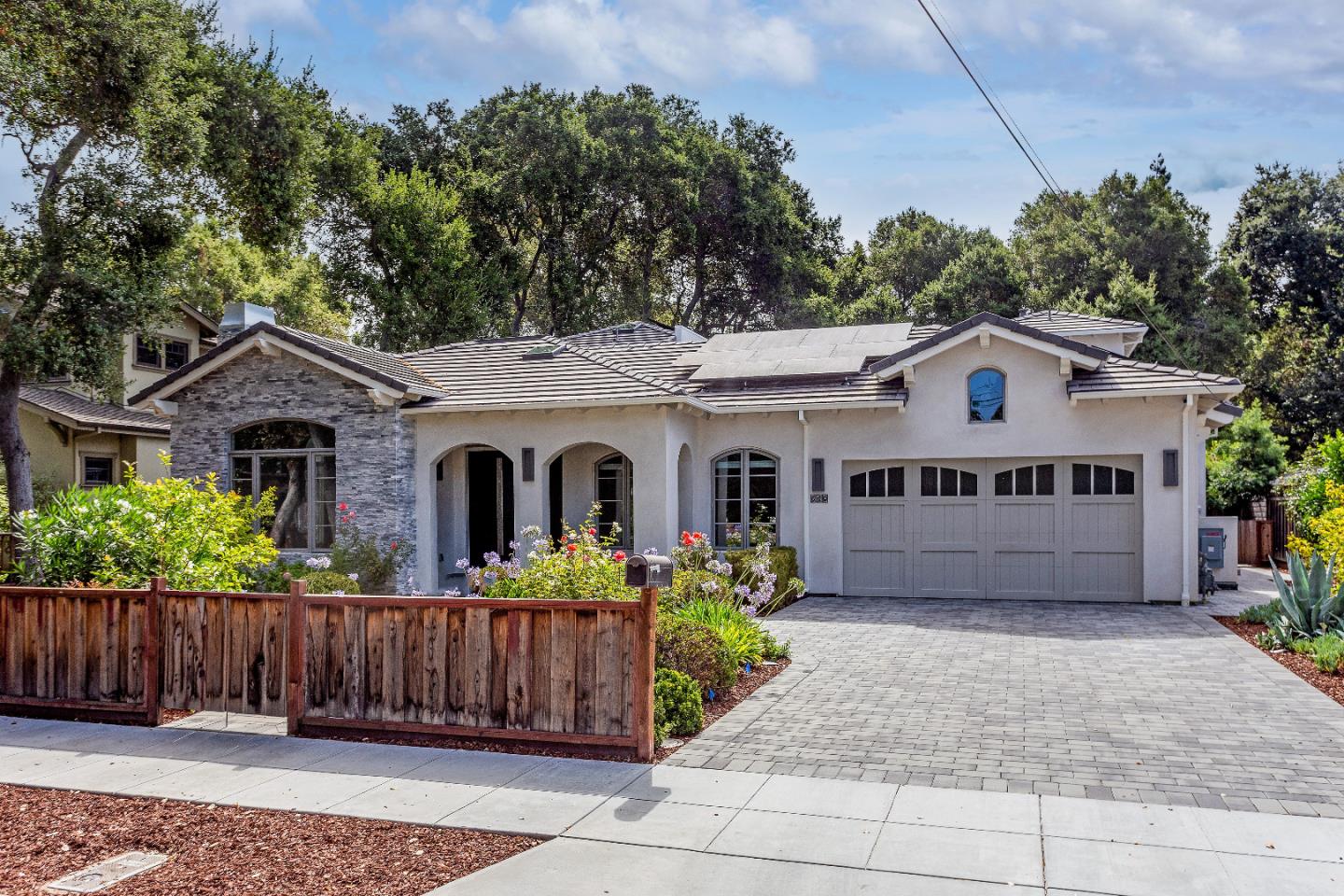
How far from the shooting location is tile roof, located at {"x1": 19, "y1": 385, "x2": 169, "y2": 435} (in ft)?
73.8

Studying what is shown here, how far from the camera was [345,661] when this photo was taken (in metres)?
7.70

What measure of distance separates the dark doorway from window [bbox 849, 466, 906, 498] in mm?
6052

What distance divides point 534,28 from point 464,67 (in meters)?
10.3

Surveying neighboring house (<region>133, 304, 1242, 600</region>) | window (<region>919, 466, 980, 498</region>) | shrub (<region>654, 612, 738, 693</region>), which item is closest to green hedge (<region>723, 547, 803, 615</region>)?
neighboring house (<region>133, 304, 1242, 600</region>)

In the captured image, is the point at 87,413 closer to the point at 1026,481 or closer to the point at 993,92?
the point at 1026,481

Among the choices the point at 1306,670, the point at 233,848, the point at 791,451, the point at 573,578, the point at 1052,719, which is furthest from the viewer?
the point at 791,451

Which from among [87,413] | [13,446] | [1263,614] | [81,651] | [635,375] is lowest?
[1263,614]

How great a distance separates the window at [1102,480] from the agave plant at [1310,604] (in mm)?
3995

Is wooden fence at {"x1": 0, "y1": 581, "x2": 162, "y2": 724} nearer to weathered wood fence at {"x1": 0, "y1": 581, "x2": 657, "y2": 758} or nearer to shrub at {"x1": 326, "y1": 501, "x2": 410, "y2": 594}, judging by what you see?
weathered wood fence at {"x1": 0, "y1": 581, "x2": 657, "y2": 758}

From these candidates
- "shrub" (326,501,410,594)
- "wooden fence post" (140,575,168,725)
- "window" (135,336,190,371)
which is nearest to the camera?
"wooden fence post" (140,575,168,725)

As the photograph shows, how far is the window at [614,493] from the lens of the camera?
681 inches

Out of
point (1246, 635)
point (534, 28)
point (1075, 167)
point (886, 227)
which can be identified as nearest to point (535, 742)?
point (1246, 635)

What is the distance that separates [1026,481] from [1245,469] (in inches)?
504

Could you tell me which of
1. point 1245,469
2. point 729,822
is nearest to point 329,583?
point 729,822
